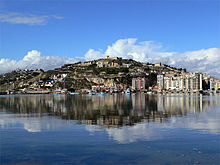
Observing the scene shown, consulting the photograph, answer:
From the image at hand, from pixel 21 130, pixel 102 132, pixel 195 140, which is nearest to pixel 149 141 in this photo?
pixel 195 140

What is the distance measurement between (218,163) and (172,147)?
4.70 metres

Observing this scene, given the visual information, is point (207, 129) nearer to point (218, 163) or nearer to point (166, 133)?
point (166, 133)

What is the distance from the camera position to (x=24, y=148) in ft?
74.4

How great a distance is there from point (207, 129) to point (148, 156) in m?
13.8

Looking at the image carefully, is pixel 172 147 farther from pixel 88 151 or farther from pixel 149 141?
pixel 88 151

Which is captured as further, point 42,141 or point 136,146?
point 42,141

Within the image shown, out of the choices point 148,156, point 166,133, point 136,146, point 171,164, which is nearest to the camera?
point 171,164

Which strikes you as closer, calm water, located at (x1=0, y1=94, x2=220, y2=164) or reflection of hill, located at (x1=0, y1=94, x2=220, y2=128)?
calm water, located at (x1=0, y1=94, x2=220, y2=164)

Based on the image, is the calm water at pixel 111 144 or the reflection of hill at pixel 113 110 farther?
the reflection of hill at pixel 113 110

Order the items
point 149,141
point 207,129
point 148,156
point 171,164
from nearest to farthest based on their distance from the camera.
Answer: point 171,164 → point 148,156 → point 149,141 → point 207,129

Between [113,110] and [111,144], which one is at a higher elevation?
[113,110]

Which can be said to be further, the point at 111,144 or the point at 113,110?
the point at 113,110

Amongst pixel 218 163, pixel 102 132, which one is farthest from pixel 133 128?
pixel 218 163

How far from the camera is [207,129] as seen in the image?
31.1 m
